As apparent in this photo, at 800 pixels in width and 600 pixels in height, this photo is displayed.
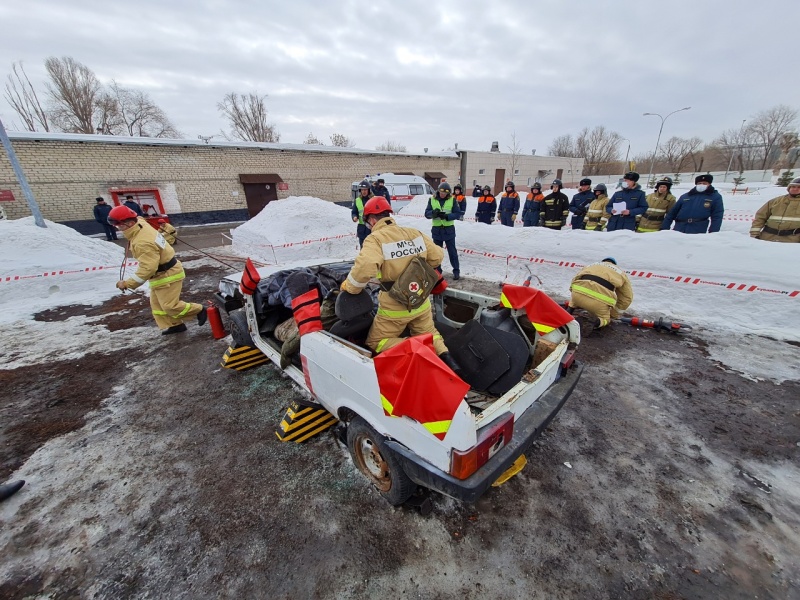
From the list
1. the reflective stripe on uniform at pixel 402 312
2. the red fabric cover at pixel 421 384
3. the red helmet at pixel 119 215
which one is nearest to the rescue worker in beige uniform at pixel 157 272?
the red helmet at pixel 119 215

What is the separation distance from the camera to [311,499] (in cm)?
228

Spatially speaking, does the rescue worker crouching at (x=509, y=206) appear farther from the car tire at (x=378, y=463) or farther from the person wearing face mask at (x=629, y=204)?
the car tire at (x=378, y=463)

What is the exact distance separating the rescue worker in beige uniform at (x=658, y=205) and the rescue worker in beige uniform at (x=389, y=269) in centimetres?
630

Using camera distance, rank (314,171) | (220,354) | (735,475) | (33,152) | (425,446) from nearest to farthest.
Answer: (425,446), (735,475), (220,354), (33,152), (314,171)

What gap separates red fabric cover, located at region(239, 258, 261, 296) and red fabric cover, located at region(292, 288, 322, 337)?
825 mm

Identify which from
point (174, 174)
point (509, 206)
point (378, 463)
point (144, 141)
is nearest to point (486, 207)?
Answer: point (509, 206)

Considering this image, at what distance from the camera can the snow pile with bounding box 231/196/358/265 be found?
32.0ft

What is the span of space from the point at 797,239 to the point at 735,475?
5.20 meters

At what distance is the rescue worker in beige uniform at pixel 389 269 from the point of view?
237 centimetres

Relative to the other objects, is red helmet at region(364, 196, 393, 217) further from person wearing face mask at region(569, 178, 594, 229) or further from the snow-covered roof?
the snow-covered roof

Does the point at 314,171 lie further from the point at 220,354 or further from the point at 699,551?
the point at 699,551

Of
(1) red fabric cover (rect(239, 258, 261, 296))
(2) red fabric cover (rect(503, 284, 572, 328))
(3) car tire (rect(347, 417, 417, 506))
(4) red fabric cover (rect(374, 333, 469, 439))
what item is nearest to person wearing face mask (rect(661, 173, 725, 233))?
(2) red fabric cover (rect(503, 284, 572, 328))

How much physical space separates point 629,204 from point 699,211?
1.16m

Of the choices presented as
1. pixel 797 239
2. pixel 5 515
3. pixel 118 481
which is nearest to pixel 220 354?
pixel 118 481
